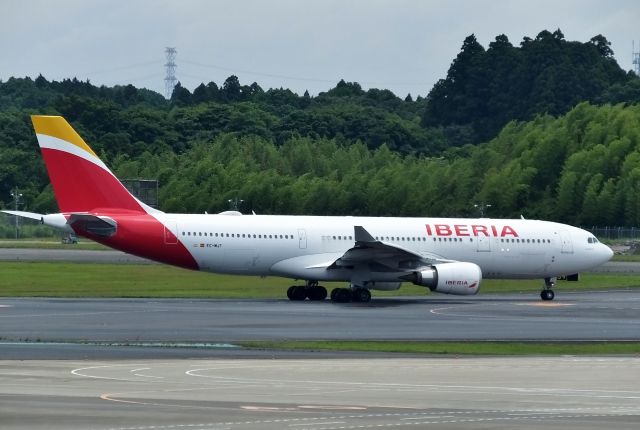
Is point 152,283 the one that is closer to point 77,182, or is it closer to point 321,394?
point 77,182

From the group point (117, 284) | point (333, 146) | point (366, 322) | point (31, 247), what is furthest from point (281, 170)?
point (366, 322)

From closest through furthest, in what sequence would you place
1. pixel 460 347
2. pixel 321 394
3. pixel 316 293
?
pixel 321 394 < pixel 460 347 < pixel 316 293

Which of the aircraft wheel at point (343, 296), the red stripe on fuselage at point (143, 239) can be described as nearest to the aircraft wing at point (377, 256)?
the aircraft wheel at point (343, 296)

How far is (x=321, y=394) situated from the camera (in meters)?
22.1

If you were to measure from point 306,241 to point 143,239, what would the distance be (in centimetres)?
610

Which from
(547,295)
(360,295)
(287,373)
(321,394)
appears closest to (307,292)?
(360,295)

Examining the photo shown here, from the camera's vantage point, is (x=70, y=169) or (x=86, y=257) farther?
(x=86, y=257)

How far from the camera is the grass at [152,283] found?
5156 cm

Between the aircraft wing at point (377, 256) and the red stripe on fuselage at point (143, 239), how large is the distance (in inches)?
219

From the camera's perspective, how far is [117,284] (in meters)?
55.8

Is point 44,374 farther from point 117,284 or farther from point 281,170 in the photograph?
point 281,170

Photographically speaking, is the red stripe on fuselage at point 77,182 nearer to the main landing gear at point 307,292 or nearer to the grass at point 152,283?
the grass at point 152,283

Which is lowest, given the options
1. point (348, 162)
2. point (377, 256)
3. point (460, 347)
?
point (460, 347)

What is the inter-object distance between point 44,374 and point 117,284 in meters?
31.7
